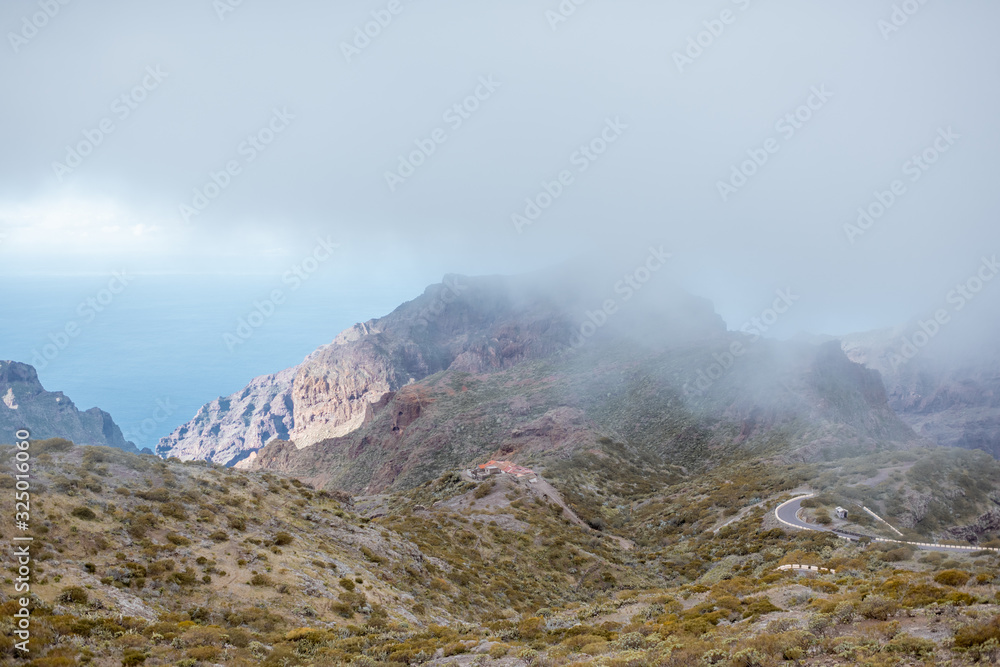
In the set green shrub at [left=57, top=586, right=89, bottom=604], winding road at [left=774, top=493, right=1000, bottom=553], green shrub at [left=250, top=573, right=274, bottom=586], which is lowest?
winding road at [left=774, top=493, right=1000, bottom=553]

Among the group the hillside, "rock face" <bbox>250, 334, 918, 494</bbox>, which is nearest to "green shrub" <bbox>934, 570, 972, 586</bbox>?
the hillside

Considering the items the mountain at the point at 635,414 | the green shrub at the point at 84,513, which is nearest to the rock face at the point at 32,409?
the mountain at the point at 635,414

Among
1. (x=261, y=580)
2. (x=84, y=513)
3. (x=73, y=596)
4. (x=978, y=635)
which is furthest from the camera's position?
(x=261, y=580)

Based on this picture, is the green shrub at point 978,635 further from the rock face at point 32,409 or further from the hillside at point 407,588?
the rock face at point 32,409

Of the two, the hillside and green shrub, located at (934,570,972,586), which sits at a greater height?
the hillside

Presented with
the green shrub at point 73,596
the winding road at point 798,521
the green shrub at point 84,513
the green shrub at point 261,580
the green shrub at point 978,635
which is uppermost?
the green shrub at point 84,513

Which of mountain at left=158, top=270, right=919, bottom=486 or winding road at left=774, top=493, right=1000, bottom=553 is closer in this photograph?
winding road at left=774, top=493, right=1000, bottom=553

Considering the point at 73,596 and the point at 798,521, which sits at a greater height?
the point at 73,596

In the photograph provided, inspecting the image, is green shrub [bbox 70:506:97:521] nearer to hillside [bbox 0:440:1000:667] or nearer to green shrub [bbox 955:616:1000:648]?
hillside [bbox 0:440:1000:667]

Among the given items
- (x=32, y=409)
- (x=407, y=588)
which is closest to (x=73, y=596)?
(x=407, y=588)

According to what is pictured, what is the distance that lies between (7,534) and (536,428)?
3516 inches

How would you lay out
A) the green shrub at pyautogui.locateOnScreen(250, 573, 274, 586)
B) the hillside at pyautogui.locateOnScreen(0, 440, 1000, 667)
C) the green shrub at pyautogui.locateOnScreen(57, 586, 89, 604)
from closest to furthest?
the hillside at pyautogui.locateOnScreen(0, 440, 1000, 667) < the green shrub at pyautogui.locateOnScreen(57, 586, 89, 604) < the green shrub at pyautogui.locateOnScreen(250, 573, 274, 586)

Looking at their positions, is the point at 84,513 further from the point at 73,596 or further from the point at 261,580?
the point at 261,580

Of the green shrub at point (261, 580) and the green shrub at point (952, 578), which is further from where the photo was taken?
the green shrub at point (261, 580)
